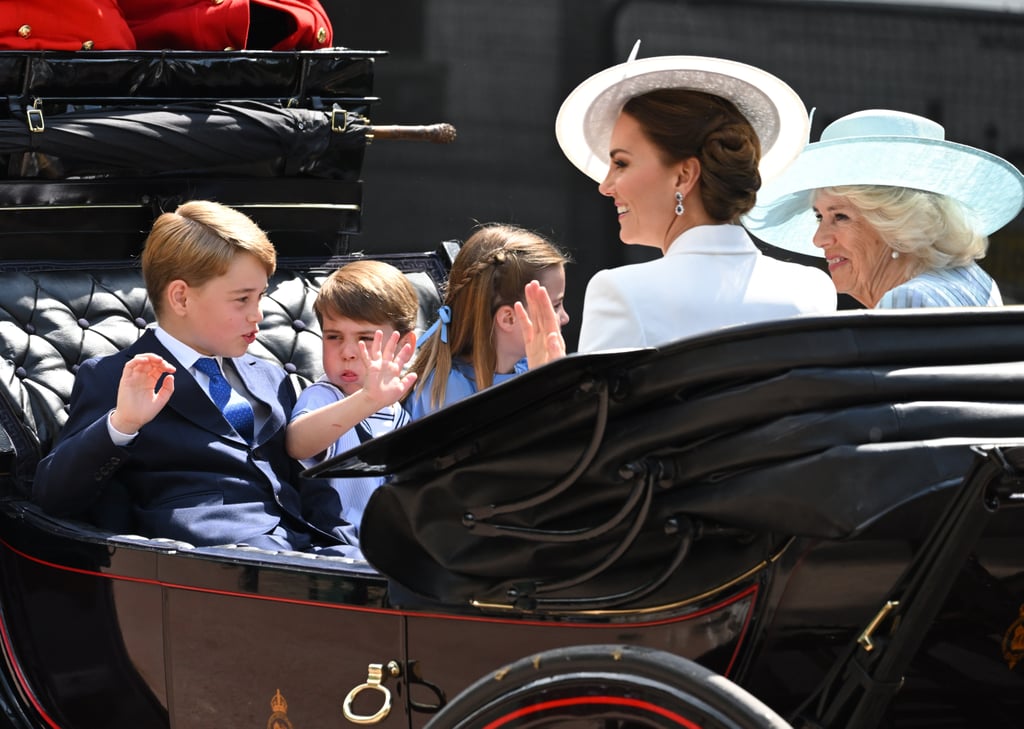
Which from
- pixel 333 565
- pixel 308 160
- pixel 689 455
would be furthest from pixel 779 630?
pixel 308 160

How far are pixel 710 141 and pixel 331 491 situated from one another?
98 cm

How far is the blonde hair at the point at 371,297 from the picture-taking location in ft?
8.91

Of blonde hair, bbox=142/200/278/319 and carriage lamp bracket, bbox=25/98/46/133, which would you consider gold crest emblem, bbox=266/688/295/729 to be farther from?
carriage lamp bracket, bbox=25/98/46/133

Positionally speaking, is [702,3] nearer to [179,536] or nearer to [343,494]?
[343,494]

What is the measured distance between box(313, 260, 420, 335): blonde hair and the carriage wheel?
1261 millimetres

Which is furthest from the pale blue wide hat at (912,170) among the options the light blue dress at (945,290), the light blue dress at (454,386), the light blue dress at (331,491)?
the light blue dress at (331,491)

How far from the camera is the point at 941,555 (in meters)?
1.45

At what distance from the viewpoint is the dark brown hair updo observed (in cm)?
207

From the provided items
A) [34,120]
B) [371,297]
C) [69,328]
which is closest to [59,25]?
[34,120]

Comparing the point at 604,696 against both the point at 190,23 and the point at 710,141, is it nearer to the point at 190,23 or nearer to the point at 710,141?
the point at 710,141

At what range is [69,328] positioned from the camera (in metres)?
2.67

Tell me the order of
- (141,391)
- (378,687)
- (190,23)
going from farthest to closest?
(190,23) < (141,391) < (378,687)

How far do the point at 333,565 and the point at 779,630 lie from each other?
0.65 m

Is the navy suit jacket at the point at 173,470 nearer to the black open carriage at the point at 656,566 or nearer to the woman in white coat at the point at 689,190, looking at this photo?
the black open carriage at the point at 656,566
